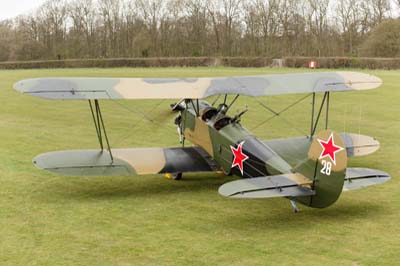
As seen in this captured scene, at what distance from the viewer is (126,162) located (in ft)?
31.8

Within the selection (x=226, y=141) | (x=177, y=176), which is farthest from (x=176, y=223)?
(x=177, y=176)

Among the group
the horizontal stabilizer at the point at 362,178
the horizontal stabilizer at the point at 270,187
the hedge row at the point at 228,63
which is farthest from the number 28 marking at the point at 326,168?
the hedge row at the point at 228,63

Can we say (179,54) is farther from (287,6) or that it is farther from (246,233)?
(246,233)

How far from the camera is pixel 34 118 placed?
19.5 metres

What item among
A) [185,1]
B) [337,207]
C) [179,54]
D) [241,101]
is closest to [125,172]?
[337,207]

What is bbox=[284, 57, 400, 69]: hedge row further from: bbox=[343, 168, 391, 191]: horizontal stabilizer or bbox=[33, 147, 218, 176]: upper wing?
bbox=[343, 168, 391, 191]: horizontal stabilizer

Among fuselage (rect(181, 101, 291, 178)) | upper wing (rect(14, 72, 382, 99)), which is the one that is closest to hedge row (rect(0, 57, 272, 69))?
fuselage (rect(181, 101, 291, 178))

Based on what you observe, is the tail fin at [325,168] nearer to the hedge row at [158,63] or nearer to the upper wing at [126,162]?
the upper wing at [126,162]

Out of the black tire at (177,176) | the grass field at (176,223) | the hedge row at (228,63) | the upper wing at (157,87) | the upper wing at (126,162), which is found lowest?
the grass field at (176,223)

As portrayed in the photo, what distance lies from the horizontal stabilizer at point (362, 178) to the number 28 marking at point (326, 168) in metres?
0.47

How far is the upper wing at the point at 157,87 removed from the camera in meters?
8.72

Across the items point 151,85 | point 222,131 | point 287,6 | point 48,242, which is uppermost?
point 287,6

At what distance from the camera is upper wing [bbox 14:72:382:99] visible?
8719 mm

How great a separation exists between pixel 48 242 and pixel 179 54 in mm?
61420
